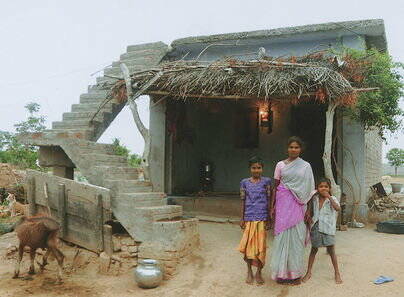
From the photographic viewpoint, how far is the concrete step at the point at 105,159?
7223 mm

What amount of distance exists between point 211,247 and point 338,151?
381 cm

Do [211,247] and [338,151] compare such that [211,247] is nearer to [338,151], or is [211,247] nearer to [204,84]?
[204,84]

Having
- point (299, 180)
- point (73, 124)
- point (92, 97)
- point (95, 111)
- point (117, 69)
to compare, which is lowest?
point (299, 180)

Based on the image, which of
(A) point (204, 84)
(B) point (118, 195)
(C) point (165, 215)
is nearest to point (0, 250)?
(B) point (118, 195)

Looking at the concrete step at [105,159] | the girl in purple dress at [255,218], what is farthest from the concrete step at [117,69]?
the girl in purple dress at [255,218]

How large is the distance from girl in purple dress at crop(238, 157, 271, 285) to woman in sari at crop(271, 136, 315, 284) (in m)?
0.19

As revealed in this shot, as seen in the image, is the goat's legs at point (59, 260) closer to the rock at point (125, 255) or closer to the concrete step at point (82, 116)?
the rock at point (125, 255)

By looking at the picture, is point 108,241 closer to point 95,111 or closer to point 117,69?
point 95,111

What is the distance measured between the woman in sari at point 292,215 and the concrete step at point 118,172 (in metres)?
3.17

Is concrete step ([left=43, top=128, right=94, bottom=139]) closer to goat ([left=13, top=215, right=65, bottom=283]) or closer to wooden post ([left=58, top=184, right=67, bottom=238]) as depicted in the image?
wooden post ([left=58, top=184, right=67, bottom=238])

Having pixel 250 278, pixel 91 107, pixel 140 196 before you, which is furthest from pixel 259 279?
pixel 91 107

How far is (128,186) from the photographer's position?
6840 millimetres

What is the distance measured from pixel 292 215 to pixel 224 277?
1408 mm

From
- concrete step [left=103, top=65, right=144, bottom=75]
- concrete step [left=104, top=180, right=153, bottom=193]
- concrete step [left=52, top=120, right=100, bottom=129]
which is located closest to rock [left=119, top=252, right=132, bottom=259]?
concrete step [left=104, top=180, right=153, bottom=193]
